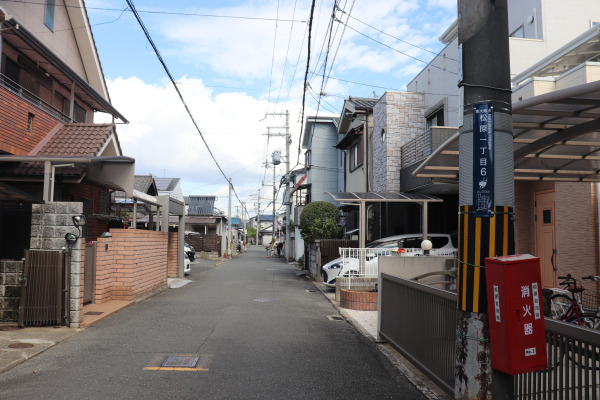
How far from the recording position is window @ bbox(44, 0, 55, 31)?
13422mm

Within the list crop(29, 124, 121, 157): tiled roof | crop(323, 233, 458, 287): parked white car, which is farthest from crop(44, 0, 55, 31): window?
crop(323, 233, 458, 287): parked white car

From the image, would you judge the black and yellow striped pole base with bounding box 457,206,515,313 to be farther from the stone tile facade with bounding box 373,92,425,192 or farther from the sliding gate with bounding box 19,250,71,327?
the stone tile facade with bounding box 373,92,425,192

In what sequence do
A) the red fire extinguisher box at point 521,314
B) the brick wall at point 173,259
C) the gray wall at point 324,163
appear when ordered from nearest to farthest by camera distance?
the red fire extinguisher box at point 521,314, the brick wall at point 173,259, the gray wall at point 324,163

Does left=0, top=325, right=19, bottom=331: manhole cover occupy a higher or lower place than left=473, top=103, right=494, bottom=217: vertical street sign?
lower

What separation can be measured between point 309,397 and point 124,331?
454cm

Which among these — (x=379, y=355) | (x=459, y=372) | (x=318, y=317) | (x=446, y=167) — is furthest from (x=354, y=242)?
(x=459, y=372)

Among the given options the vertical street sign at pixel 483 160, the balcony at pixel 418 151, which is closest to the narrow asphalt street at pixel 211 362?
the vertical street sign at pixel 483 160

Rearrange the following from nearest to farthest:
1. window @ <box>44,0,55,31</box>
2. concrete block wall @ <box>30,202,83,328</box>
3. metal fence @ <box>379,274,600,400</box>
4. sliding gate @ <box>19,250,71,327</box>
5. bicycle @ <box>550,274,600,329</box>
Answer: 1. metal fence @ <box>379,274,600,400</box>
2. bicycle @ <box>550,274,600,329</box>
3. sliding gate @ <box>19,250,71,327</box>
4. concrete block wall @ <box>30,202,83,328</box>
5. window @ <box>44,0,55,31</box>

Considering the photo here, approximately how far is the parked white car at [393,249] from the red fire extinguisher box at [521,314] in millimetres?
10040

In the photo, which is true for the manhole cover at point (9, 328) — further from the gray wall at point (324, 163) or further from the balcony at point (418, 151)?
the gray wall at point (324, 163)

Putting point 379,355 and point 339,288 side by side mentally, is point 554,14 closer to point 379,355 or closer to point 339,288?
point 339,288

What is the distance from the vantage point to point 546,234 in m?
11.0

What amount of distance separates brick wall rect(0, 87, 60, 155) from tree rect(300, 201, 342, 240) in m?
11.6

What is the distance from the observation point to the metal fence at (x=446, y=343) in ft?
10.4
